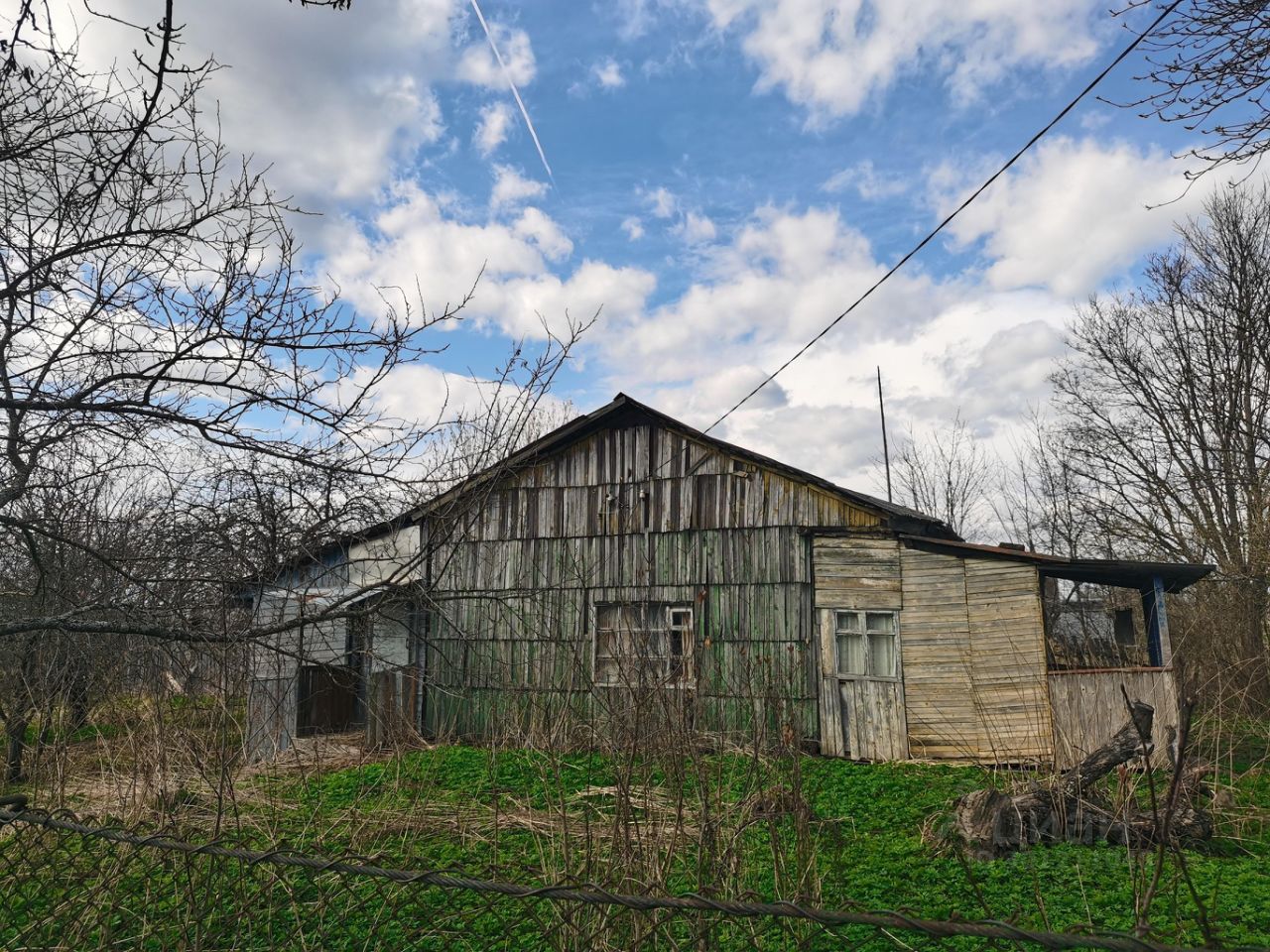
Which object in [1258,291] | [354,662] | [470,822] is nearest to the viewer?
[470,822]

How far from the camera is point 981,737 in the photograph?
471 inches

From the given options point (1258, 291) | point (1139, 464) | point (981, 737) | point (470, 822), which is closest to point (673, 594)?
point (981, 737)

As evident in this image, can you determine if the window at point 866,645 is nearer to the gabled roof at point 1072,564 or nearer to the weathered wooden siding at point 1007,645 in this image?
the weathered wooden siding at point 1007,645

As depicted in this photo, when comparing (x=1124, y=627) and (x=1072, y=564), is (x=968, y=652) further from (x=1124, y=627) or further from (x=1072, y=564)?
(x=1124, y=627)

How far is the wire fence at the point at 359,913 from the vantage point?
1818mm

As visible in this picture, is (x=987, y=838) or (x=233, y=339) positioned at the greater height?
(x=233, y=339)

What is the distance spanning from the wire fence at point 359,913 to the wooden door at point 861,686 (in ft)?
22.9

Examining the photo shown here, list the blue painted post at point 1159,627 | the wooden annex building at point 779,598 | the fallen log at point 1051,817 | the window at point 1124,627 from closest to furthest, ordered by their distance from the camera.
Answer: the fallen log at point 1051,817, the wooden annex building at point 779,598, the blue painted post at point 1159,627, the window at point 1124,627

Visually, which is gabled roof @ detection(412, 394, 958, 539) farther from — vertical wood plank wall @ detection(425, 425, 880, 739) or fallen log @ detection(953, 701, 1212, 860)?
fallen log @ detection(953, 701, 1212, 860)

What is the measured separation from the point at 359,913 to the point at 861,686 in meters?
8.50

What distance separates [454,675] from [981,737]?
8.16m

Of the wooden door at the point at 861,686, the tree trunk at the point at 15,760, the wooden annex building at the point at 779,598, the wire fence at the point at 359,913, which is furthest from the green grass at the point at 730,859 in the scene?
the tree trunk at the point at 15,760

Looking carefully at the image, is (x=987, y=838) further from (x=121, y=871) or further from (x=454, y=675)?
(x=454, y=675)

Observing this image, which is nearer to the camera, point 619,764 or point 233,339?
point 619,764
